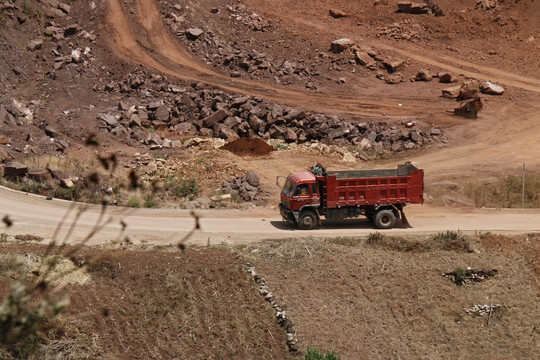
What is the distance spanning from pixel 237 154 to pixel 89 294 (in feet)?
60.6

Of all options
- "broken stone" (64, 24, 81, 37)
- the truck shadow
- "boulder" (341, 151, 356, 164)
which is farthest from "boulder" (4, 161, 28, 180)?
"broken stone" (64, 24, 81, 37)

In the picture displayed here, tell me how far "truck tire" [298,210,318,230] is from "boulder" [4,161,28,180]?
14.3 meters

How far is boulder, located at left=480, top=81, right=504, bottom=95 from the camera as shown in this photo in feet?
144

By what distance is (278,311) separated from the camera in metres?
19.9

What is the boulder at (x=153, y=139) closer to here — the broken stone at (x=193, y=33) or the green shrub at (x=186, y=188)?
the green shrub at (x=186, y=188)

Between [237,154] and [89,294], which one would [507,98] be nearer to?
[237,154]

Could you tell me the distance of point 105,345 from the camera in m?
17.3

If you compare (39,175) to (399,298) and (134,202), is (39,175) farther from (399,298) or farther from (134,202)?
(399,298)

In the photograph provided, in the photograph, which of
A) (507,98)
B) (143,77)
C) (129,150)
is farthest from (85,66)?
(507,98)

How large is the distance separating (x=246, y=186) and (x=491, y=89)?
72.0ft

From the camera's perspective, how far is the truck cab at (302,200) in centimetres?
2523

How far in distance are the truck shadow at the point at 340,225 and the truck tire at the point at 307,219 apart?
1.44 ft

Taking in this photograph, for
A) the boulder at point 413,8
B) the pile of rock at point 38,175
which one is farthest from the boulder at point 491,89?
the pile of rock at point 38,175

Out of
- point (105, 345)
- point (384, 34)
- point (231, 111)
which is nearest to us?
point (105, 345)
